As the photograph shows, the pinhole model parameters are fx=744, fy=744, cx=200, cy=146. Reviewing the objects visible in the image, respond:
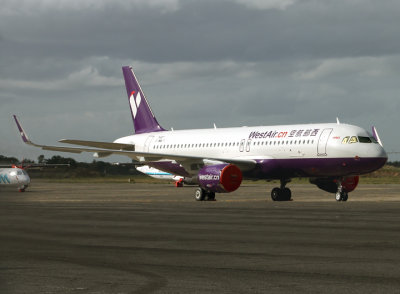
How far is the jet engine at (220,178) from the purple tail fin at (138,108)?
13.1 m

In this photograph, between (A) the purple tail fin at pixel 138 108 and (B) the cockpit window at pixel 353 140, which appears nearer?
(B) the cockpit window at pixel 353 140

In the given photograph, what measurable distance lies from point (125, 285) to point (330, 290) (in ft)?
8.31

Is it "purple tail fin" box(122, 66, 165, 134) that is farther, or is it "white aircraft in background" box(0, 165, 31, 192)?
"white aircraft in background" box(0, 165, 31, 192)

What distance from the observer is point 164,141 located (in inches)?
1861

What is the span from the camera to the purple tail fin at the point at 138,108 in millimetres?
50344

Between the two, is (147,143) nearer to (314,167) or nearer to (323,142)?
(314,167)

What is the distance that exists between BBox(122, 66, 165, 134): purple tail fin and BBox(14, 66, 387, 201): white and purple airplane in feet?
16.3

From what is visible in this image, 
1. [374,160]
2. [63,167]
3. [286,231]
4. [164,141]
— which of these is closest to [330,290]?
[286,231]

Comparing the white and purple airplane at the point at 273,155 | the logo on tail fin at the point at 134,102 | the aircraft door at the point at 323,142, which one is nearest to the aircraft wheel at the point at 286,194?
the white and purple airplane at the point at 273,155

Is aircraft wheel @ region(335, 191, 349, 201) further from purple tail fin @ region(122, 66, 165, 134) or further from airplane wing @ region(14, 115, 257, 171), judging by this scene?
purple tail fin @ region(122, 66, 165, 134)

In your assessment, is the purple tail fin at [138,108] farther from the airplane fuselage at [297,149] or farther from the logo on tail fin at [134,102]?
the airplane fuselage at [297,149]

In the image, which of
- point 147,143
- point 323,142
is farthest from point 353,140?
point 147,143

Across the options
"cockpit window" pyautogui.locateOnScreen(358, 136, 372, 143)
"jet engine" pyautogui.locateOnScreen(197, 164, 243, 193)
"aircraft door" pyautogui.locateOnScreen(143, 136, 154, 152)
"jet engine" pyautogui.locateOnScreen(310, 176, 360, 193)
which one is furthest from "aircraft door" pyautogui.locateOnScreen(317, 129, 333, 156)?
"aircraft door" pyautogui.locateOnScreen(143, 136, 154, 152)

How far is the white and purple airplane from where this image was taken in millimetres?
36406
